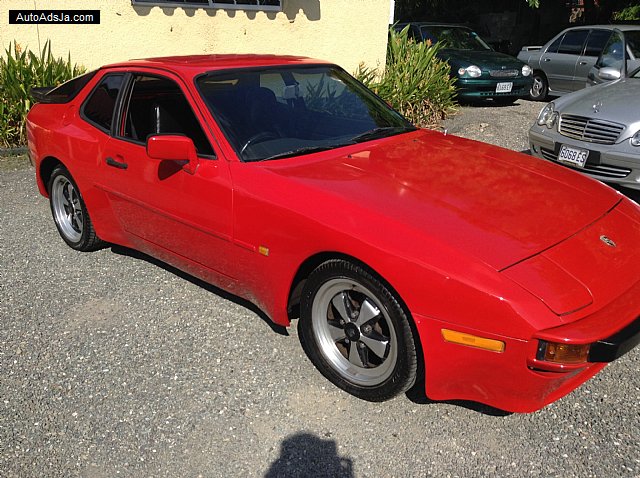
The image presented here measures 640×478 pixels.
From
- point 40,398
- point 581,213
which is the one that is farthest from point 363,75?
point 40,398

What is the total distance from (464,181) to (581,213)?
1.89ft

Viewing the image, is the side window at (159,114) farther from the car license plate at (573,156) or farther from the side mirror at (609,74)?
the side mirror at (609,74)

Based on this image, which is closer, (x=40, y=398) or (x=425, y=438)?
(x=425, y=438)

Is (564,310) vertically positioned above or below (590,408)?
above

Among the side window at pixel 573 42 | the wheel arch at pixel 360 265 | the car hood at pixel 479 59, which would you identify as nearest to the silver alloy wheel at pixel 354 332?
the wheel arch at pixel 360 265

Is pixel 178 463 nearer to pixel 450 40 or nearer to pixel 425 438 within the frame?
pixel 425 438

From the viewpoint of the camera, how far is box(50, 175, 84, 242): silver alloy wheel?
4.61 metres

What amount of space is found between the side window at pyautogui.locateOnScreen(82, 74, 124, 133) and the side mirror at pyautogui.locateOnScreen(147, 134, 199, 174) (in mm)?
974

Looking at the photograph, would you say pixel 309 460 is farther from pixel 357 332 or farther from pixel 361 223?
pixel 361 223

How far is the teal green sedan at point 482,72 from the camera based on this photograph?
402 inches

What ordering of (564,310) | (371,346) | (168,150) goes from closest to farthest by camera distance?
(564,310) < (371,346) < (168,150)

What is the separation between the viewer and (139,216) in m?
3.75

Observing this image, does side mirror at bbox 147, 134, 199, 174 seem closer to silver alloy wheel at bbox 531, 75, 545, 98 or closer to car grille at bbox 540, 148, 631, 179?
car grille at bbox 540, 148, 631, 179

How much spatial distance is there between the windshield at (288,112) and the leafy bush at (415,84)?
500cm
